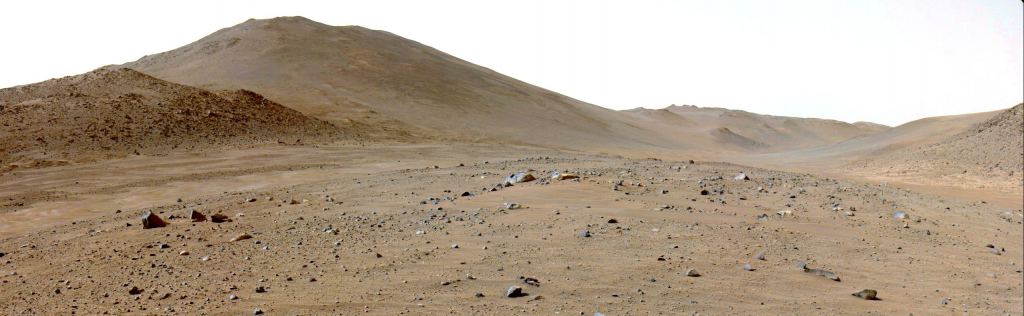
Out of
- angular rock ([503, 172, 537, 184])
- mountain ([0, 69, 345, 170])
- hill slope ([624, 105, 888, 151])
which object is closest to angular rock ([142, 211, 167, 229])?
angular rock ([503, 172, 537, 184])

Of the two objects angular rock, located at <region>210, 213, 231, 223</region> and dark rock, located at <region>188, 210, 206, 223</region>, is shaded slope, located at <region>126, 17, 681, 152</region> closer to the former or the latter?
dark rock, located at <region>188, 210, 206, 223</region>

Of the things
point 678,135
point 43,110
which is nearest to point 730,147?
point 678,135

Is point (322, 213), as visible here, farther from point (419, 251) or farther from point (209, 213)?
point (419, 251)

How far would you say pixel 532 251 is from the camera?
7527 millimetres

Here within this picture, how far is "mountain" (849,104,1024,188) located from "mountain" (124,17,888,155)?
36.7ft

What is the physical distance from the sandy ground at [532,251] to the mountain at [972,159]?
11.4 metres

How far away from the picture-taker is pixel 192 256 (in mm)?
7809

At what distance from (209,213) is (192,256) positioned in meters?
2.57

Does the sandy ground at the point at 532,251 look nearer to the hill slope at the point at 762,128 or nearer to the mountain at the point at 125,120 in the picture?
the mountain at the point at 125,120

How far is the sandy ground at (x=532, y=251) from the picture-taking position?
6270mm

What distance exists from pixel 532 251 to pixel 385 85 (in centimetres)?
2871

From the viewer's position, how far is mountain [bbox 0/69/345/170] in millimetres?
19609

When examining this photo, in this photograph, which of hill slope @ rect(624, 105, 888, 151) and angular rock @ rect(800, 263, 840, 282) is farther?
hill slope @ rect(624, 105, 888, 151)

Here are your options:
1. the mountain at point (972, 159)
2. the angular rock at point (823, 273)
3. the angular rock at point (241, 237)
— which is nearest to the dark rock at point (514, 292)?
the angular rock at point (823, 273)
